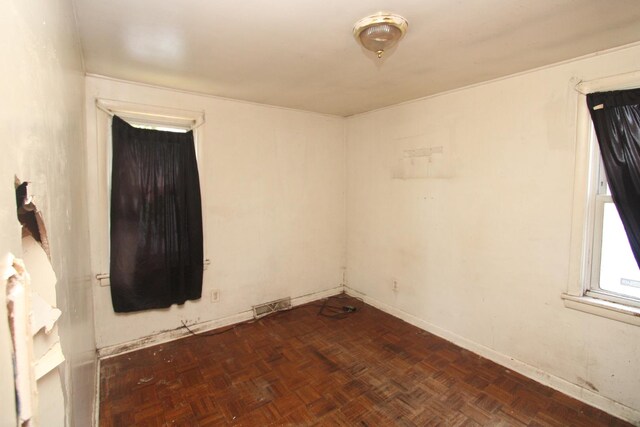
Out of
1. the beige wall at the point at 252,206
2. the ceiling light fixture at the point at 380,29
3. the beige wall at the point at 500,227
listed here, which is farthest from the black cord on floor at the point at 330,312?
the ceiling light fixture at the point at 380,29

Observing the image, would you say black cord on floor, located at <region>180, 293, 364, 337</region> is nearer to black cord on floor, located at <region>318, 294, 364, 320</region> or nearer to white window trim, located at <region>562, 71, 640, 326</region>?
black cord on floor, located at <region>318, 294, 364, 320</region>

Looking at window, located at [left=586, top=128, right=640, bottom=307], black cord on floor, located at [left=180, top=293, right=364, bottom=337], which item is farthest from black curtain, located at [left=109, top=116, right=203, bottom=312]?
window, located at [left=586, top=128, right=640, bottom=307]

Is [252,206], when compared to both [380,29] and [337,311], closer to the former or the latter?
[337,311]

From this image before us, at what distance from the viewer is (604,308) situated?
1.97 m

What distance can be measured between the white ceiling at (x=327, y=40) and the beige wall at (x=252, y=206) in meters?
0.46

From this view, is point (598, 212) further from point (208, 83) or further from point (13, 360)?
point (208, 83)

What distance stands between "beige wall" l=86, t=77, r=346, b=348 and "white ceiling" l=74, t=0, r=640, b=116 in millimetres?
465

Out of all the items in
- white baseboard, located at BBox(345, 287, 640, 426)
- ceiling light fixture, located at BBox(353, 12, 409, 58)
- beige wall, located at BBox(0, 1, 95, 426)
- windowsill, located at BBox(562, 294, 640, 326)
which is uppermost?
ceiling light fixture, located at BBox(353, 12, 409, 58)

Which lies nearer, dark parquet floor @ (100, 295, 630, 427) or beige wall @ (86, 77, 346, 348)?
dark parquet floor @ (100, 295, 630, 427)

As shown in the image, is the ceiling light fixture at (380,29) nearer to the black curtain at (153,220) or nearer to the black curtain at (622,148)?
the black curtain at (622,148)

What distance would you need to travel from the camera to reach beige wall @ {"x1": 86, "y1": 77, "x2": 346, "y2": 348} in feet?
8.54

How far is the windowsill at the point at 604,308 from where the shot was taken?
188cm

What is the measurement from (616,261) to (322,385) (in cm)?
212

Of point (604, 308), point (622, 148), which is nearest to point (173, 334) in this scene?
point (604, 308)
